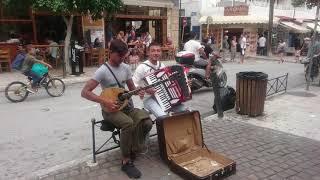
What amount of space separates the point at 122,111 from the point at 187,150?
1.02 m

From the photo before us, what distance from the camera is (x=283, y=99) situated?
883cm

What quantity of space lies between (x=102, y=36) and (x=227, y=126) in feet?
43.3

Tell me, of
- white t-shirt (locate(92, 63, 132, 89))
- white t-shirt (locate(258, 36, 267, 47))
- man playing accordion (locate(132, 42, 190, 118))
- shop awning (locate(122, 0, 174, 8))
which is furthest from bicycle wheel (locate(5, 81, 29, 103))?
white t-shirt (locate(258, 36, 267, 47))

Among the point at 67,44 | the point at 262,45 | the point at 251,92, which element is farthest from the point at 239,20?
the point at 251,92

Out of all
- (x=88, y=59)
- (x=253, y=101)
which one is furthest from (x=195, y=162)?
(x=88, y=59)

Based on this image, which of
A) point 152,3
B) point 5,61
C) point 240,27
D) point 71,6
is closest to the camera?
point 71,6

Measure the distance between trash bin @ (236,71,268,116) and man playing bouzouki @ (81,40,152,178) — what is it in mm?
2815

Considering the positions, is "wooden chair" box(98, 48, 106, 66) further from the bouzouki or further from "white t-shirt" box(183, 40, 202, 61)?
the bouzouki

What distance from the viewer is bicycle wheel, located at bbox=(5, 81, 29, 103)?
368 inches

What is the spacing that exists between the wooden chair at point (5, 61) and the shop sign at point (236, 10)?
20530 millimetres

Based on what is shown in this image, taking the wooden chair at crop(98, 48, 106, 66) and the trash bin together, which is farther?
the wooden chair at crop(98, 48, 106, 66)

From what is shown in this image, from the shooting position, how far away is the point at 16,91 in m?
9.34

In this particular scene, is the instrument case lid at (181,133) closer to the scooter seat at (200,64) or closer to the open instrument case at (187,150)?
the open instrument case at (187,150)

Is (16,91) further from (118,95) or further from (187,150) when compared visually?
(187,150)
